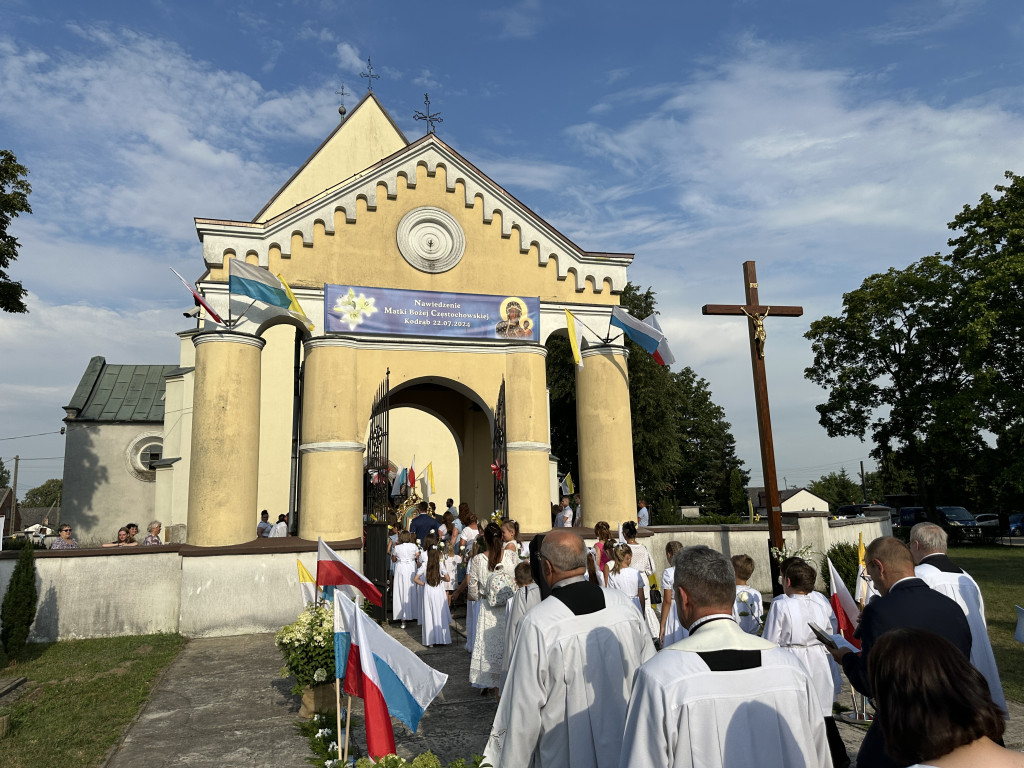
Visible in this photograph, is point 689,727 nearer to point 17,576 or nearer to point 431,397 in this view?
point 17,576

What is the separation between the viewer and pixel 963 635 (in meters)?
3.68

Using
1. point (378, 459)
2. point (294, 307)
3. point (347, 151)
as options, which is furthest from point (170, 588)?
point (347, 151)

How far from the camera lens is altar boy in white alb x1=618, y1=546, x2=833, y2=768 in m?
2.59

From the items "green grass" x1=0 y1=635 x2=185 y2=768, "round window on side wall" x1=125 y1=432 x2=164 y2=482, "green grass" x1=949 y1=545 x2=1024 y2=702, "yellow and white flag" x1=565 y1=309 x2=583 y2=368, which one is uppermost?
"yellow and white flag" x1=565 y1=309 x2=583 y2=368

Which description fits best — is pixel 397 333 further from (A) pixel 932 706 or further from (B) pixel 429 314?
(A) pixel 932 706

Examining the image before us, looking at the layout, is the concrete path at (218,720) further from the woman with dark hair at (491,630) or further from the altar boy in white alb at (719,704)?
the altar boy in white alb at (719,704)

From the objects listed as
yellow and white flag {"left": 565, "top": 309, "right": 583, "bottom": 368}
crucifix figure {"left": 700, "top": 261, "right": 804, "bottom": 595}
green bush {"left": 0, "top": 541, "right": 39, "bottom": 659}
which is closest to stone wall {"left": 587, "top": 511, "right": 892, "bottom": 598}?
crucifix figure {"left": 700, "top": 261, "right": 804, "bottom": 595}

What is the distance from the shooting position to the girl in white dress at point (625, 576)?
9016 millimetres

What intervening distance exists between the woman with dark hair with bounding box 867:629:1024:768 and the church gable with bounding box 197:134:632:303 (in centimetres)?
1404

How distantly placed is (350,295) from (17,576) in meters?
7.53

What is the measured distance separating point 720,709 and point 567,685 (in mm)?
1252

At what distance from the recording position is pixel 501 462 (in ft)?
51.8

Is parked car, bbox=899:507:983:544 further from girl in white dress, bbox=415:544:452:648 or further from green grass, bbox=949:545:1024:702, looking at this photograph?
girl in white dress, bbox=415:544:452:648

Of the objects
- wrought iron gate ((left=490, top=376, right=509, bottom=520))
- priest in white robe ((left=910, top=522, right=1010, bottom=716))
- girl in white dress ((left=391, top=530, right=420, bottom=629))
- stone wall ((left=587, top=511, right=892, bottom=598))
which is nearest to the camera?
priest in white robe ((left=910, top=522, right=1010, bottom=716))
